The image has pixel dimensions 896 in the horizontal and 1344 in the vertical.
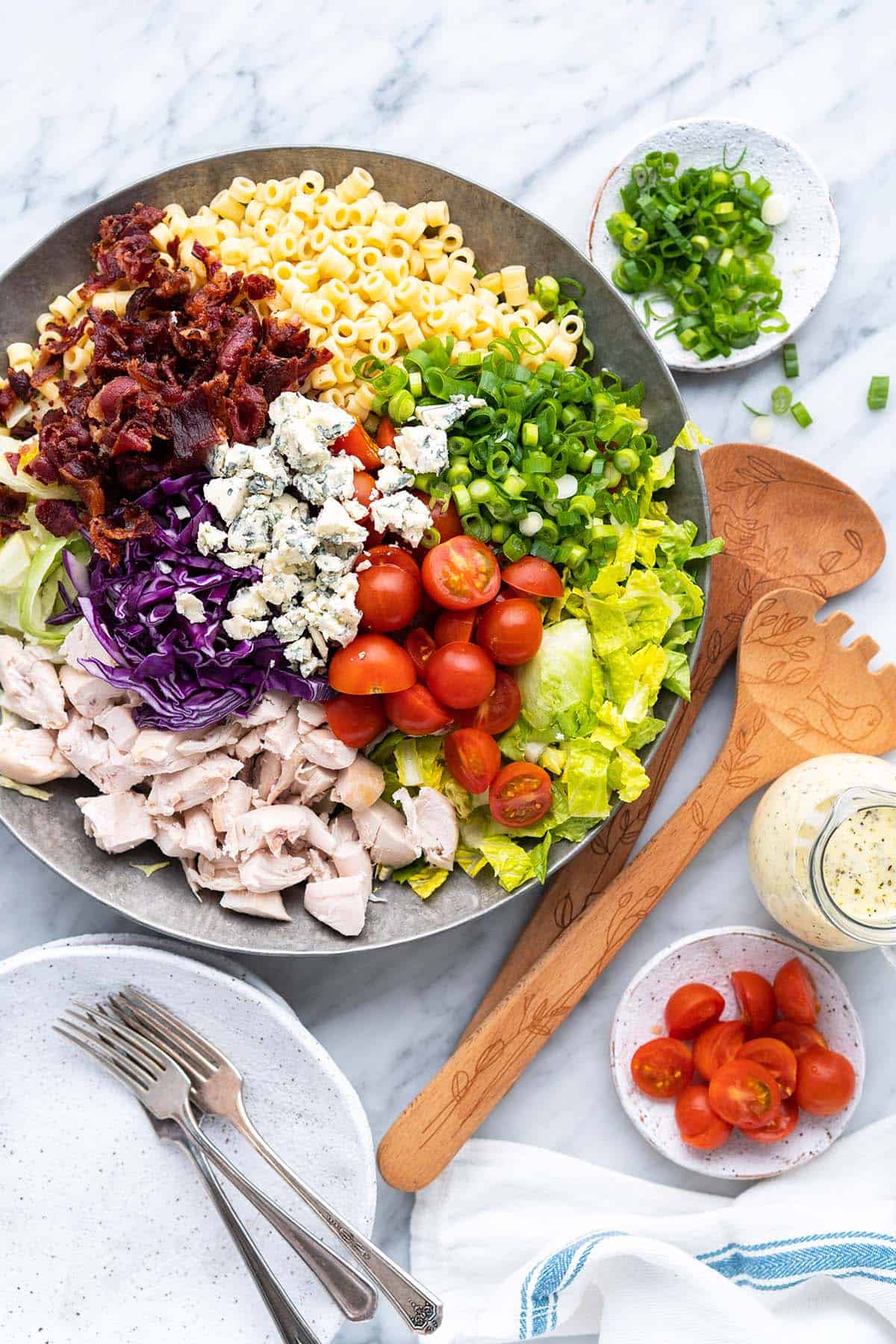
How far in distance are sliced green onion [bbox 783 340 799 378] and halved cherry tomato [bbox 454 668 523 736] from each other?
120 cm

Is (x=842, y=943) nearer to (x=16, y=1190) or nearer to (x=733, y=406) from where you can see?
(x=733, y=406)

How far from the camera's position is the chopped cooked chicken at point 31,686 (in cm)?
253

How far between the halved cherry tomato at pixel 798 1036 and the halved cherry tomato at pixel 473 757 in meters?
1.06

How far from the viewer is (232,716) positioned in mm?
2547

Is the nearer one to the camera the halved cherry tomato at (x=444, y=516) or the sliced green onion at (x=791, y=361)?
the halved cherry tomato at (x=444, y=516)

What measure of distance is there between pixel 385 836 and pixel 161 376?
1.21 meters

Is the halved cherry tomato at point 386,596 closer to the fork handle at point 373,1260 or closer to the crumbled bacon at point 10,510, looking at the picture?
the crumbled bacon at point 10,510

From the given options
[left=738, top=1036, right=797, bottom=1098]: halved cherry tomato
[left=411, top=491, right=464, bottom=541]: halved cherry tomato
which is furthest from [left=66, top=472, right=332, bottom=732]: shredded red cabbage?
[left=738, top=1036, right=797, bottom=1098]: halved cherry tomato

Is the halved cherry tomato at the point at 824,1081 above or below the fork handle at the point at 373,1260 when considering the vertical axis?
below

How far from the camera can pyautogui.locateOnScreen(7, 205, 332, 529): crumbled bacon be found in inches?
93.1

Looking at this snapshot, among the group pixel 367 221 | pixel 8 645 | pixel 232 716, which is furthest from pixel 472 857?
pixel 367 221

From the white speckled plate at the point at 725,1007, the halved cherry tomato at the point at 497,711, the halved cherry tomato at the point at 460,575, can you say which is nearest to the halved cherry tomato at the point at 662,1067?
the white speckled plate at the point at 725,1007

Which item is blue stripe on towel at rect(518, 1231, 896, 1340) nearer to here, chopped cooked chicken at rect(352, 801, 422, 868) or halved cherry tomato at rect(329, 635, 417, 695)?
chopped cooked chicken at rect(352, 801, 422, 868)

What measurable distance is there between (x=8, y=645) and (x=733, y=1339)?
8.23 ft
